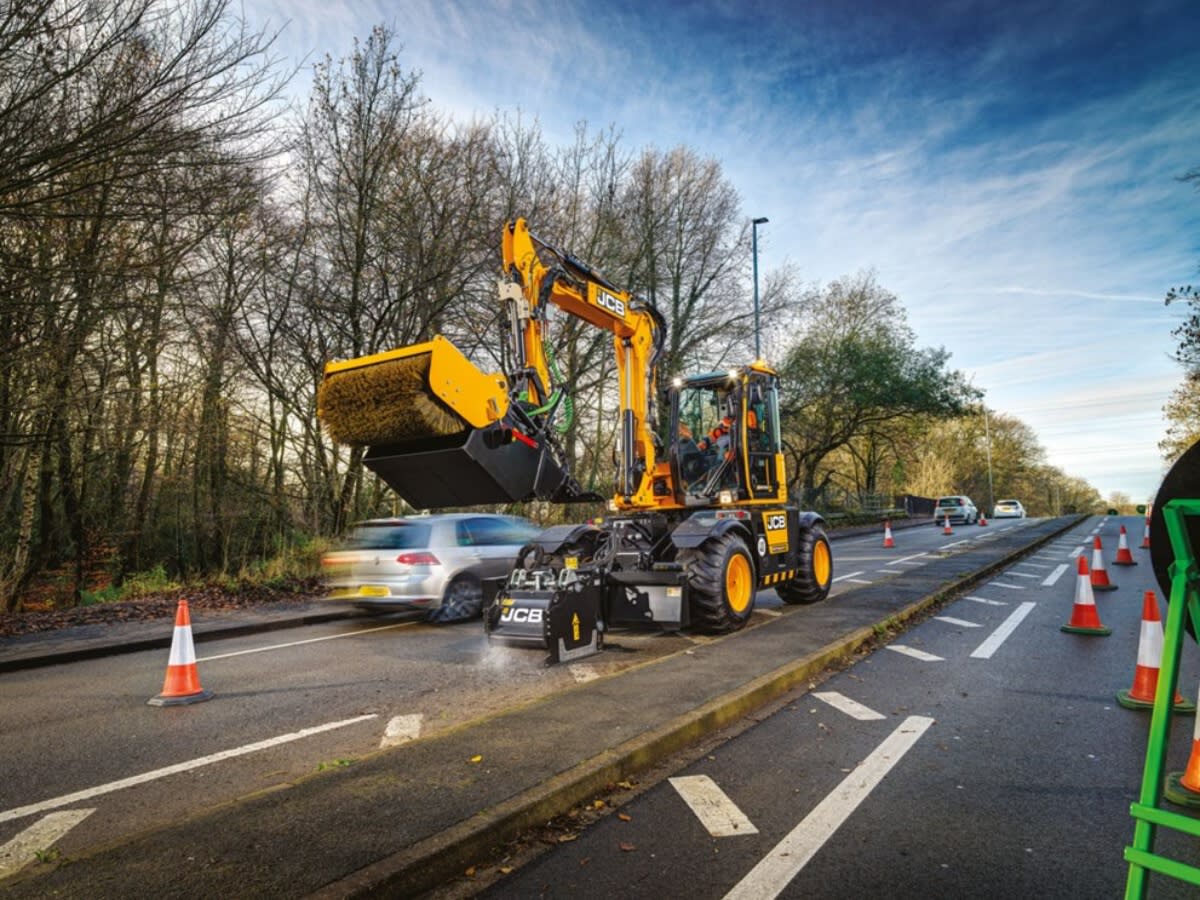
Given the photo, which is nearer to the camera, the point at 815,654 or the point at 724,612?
the point at 815,654

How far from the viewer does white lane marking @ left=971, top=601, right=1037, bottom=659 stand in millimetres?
7277

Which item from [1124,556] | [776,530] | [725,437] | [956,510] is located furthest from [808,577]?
[956,510]

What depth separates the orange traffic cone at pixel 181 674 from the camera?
19.9 ft

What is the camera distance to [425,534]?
9.70 m

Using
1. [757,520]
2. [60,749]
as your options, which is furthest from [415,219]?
[60,749]

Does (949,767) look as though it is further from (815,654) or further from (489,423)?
(489,423)

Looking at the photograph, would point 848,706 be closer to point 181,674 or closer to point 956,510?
point 181,674

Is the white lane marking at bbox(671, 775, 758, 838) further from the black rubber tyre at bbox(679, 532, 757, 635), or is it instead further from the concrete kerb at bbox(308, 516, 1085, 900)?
Result: the black rubber tyre at bbox(679, 532, 757, 635)

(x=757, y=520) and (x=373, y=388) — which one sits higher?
(x=373, y=388)

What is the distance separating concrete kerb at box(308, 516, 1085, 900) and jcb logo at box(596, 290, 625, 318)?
15.0 feet

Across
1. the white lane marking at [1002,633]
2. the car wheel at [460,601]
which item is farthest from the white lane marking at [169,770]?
the white lane marking at [1002,633]

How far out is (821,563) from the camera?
10.8 meters

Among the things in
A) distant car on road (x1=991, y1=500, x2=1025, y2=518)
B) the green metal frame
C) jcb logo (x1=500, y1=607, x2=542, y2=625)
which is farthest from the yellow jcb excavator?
distant car on road (x1=991, y1=500, x2=1025, y2=518)

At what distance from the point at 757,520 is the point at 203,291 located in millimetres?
12847
